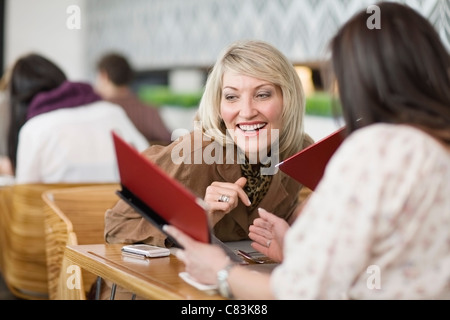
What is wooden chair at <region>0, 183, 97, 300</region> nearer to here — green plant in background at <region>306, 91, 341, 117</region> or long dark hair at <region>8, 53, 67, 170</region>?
long dark hair at <region>8, 53, 67, 170</region>

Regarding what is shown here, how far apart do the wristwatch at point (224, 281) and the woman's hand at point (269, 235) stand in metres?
0.51

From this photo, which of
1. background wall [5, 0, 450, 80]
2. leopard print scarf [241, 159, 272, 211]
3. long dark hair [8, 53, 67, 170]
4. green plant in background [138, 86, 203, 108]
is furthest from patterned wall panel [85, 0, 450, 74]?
long dark hair [8, 53, 67, 170]

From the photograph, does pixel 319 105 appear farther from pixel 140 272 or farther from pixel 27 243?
pixel 140 272

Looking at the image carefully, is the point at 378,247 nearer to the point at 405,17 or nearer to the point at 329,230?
the point at 329,230

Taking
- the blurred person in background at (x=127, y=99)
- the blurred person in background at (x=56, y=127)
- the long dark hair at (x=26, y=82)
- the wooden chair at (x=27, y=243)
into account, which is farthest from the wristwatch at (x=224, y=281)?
the blurred person in background at (x=127, y=99)

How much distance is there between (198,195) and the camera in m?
2.25

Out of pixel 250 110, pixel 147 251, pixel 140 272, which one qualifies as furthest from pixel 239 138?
pixel 140 272

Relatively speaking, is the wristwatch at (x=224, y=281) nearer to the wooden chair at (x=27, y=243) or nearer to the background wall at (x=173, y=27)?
the background wall at (x=173, y=27)

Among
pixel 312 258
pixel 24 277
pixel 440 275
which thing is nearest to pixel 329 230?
pixel 312 258

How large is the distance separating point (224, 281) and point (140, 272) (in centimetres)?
29

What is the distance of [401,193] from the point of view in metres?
1.29

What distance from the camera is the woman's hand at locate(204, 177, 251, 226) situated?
6.52ft

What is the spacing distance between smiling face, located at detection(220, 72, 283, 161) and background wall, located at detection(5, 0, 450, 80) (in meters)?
1.04
